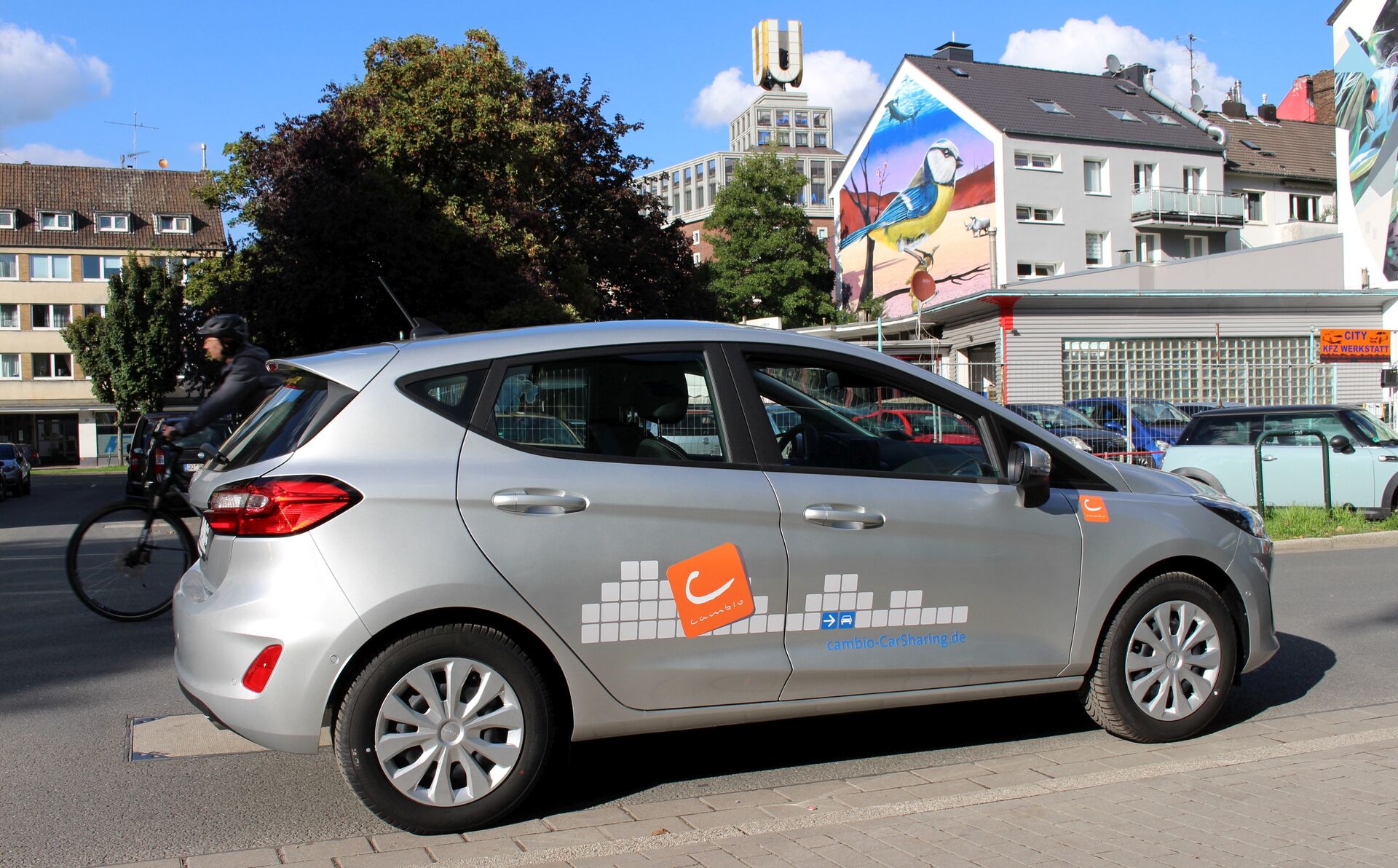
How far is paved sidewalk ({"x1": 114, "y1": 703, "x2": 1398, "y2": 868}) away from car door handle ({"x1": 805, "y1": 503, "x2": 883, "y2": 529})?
102cm

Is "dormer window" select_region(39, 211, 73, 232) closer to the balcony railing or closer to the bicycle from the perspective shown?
the balcony railing

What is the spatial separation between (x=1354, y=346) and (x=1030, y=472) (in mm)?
18503

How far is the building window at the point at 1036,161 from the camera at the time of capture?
47875 millimetres

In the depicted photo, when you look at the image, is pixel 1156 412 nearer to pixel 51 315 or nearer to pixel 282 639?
pixel 282 639

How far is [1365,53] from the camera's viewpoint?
136 feet

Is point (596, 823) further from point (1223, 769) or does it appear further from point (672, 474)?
point (1223, 769)

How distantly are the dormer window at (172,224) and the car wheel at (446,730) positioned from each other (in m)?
76.2

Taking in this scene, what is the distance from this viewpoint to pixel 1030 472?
4727mm

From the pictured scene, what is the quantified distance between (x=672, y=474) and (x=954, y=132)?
48890 mm

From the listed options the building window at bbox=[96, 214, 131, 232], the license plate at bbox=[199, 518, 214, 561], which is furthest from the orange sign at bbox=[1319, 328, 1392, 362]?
the building window at bbox=[96, 214, 131, 232]

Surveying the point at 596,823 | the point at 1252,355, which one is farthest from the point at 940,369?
the point at 596,823

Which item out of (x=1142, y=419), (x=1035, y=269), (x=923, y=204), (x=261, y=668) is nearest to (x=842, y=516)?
(x=261, y=668)

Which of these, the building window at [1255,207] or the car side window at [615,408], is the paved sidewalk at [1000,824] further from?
the building window at [1255,207]

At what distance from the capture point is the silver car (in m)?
3.99
